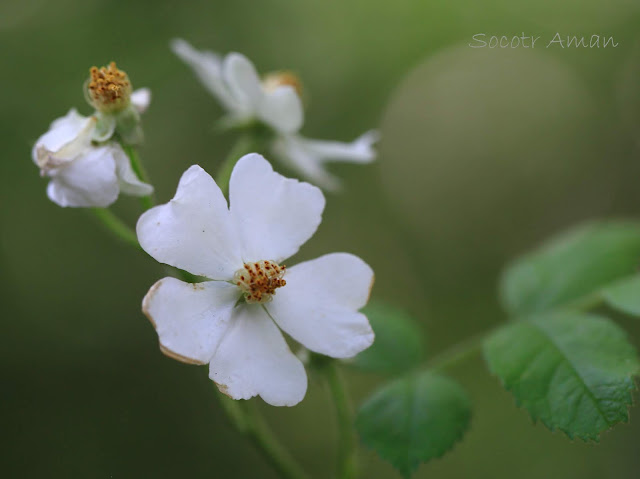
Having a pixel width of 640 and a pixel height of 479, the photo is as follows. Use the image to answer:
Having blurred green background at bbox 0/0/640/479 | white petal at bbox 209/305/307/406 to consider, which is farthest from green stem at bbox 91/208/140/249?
blurred green background at bbox 0/0/640/479

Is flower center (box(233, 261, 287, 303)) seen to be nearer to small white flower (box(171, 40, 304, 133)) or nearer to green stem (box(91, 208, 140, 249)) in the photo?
green stem (box(91, 208, 140, 249))

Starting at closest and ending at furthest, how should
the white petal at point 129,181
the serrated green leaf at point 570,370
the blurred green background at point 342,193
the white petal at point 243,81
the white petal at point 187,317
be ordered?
the white petal at point 187,317 < the serrated green leaf at point 570,370 < the white petal at point 129,181 < the white petal at point 243,81 < the blurred green background at point 342,193

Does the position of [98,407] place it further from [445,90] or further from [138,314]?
[445,90]

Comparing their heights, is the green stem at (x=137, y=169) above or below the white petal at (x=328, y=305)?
above

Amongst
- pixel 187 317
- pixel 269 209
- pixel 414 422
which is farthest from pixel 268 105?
pixel 414 422

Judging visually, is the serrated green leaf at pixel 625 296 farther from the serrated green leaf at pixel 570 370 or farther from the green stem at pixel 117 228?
the green stem at pixel 117 228

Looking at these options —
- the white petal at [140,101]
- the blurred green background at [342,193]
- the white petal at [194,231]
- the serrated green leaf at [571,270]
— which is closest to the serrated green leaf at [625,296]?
the serrated green leaf at [571,270]

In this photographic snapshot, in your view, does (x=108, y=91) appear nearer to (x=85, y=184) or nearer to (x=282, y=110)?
(x=85, y=184)
